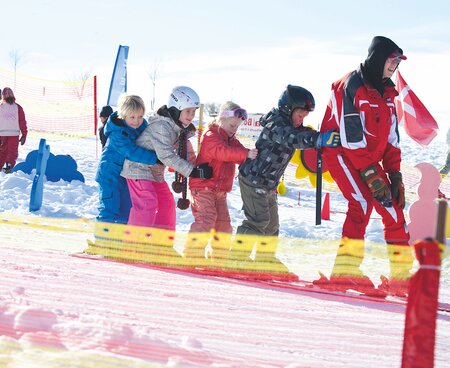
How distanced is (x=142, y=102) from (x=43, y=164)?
166 inches

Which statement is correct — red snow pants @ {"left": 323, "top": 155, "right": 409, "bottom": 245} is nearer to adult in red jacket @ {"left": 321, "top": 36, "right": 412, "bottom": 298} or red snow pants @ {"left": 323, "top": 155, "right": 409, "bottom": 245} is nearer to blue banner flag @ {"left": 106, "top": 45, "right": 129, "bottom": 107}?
adult in red jacket @ {"left": 321, "top": 36, "right": 412, "bottom": 298}

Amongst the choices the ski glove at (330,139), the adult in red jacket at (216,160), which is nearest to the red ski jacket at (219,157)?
the adult in red jacket at (216,160)

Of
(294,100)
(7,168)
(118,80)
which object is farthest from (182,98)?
(118,80)

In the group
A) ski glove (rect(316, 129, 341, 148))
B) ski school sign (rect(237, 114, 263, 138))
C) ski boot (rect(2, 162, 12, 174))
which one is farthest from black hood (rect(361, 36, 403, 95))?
ski school sign (rect(237, 114, 263, 138))

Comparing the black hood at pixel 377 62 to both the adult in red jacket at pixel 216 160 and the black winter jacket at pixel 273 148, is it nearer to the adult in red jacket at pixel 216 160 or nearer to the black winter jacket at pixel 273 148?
the black winter jacket at pixel 273 148

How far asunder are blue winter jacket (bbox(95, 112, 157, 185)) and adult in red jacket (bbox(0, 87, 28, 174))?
21.1ft

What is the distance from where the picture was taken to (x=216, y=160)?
5.64 m

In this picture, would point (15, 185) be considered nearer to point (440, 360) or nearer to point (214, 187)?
point (214, 187)

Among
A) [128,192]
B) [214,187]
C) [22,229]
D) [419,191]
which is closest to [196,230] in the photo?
[214,187]

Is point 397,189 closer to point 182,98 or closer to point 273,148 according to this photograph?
point 273,148

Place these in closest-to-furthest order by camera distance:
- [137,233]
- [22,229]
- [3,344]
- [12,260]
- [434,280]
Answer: [434,280] < [3,344] < [12,260] < [137,233] < [22,229]

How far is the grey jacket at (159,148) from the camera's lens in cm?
547

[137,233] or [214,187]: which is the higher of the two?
[214,187]

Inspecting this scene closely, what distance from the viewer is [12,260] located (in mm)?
4473
